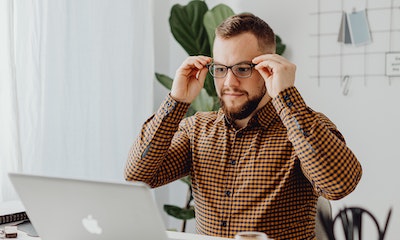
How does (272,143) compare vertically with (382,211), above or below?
above

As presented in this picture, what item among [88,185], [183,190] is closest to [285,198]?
[88,185]

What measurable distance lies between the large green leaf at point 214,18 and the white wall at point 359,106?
0.28 m

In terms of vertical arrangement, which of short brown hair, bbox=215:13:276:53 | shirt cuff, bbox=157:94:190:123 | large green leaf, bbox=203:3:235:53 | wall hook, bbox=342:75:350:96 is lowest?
wall hook, bbox=342:75:350:96

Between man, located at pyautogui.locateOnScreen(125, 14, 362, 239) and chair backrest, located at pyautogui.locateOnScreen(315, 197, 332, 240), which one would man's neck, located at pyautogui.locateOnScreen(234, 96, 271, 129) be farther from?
chair backrest, located at pyautogui.locateOnScreen(315, 197, 332, 240)

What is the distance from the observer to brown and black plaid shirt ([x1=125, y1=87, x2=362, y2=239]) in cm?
170

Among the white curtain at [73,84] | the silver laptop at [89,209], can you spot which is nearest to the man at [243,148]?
the silver laptop at [89,209]

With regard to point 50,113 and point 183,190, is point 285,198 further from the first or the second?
point 183,190

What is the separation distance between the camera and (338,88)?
2977mm

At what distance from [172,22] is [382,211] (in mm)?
1401

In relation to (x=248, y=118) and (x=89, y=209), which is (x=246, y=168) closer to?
(x=248, y=118)

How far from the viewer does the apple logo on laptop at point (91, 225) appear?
46.7 inches

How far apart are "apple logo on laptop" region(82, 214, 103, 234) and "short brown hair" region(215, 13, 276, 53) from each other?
78 centimetres

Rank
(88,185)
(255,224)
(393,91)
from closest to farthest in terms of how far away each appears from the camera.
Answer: (88,185)
(255,224)
(393,91)

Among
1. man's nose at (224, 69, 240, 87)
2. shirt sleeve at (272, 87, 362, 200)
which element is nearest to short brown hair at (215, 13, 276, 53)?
man's nose at (224, 69, 240, 87)
